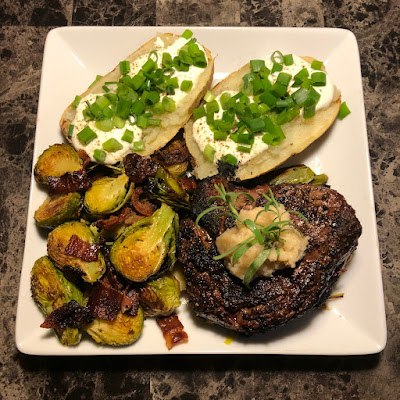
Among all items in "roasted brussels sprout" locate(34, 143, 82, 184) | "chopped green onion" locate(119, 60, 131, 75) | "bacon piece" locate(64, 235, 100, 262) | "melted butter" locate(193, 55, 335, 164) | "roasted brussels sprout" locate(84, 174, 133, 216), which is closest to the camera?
"bacon piece" locate(64, 235, 100, 262)

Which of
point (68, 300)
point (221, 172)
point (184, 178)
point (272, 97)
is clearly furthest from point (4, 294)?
point (272, 97)

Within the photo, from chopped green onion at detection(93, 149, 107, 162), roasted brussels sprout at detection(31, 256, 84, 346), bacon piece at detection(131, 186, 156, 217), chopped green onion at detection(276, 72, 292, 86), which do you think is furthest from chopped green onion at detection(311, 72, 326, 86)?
roasted brussels sprout at detection(31, 256, 84, 346)

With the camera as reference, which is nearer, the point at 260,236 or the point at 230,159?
the point at 260,236

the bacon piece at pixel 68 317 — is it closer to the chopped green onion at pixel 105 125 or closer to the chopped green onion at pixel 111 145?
the chopped green onion at pixel 111 145

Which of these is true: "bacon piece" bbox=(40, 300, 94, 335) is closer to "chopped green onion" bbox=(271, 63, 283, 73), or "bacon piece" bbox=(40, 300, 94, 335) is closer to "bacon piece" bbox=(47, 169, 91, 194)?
"bacon piece" bbox=(47, 169, 91, 194)

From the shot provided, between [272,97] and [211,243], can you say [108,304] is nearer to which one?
[211,243]

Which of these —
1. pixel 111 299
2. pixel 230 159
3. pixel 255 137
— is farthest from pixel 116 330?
pixel 255 137

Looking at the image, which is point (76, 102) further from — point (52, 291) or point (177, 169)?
point (52, 291)
